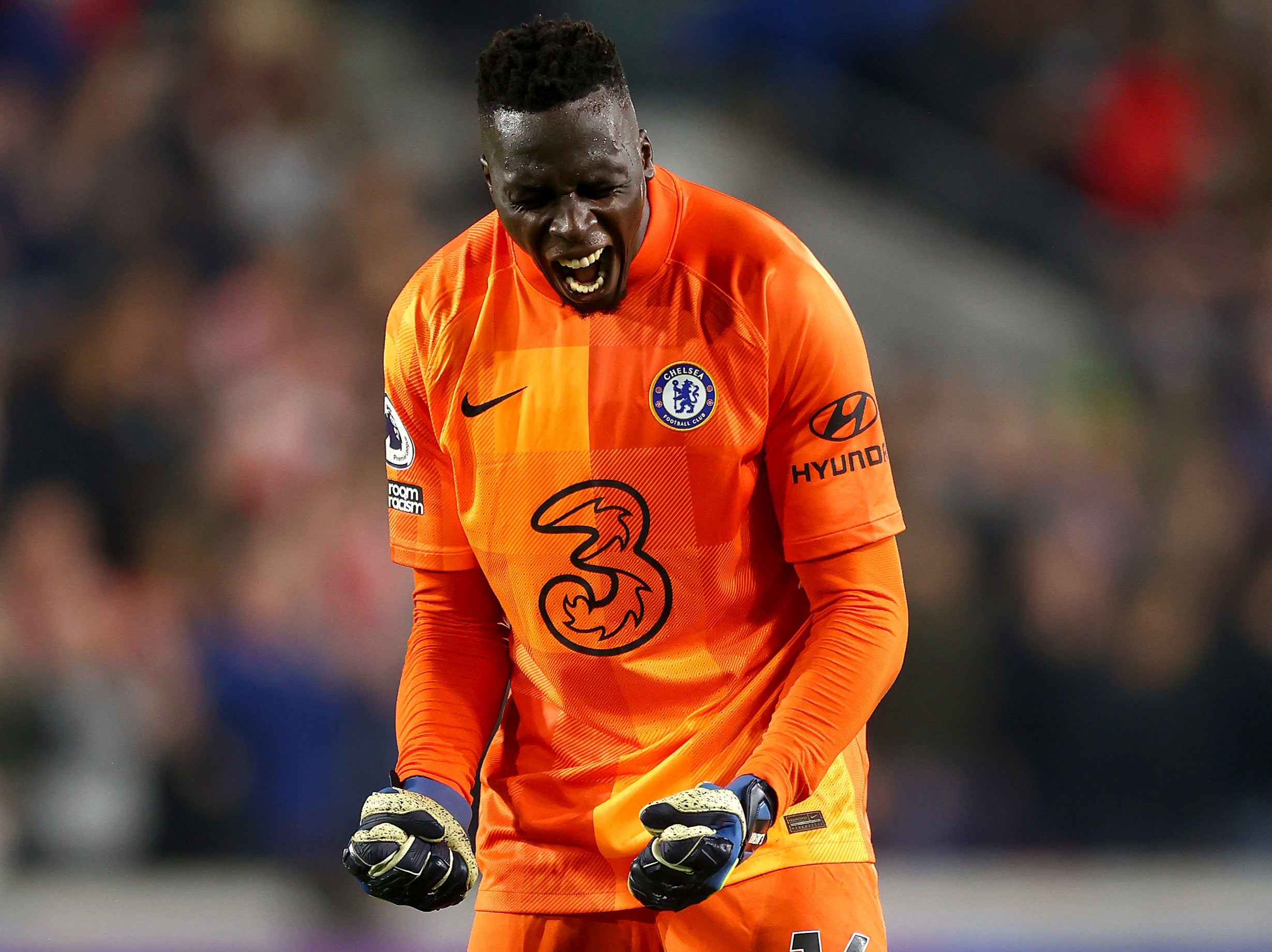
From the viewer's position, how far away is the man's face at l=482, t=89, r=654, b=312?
2.68m

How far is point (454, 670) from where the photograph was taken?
3.10 m

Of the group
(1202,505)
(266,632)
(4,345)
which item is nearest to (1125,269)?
(1202,505)

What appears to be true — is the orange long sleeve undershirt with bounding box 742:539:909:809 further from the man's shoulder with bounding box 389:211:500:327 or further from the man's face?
the man's shoulder with bounding box 389:211:500:327

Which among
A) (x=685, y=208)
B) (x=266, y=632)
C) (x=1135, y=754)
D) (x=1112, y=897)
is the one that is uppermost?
(x=685, y=208)

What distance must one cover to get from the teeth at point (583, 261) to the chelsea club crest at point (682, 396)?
0.72 feet

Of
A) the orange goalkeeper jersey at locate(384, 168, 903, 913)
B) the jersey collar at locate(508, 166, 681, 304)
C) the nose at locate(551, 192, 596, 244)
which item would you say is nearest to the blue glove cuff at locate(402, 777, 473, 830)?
the orange goalkeeper jersey at locate(384, 168, 903, 913)

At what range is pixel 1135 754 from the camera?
682cm

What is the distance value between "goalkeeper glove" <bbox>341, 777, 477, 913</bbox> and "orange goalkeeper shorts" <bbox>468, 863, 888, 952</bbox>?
28cm

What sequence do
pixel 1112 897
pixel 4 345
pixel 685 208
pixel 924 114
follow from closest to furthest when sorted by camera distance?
pixel 685 208 → pixel 1112 897 → pixel 4 345 → pixel 924 114

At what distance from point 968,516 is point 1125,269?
2277 millimetres

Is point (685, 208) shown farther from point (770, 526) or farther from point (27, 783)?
point (27, 783)

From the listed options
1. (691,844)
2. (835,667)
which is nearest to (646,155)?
(835,667)

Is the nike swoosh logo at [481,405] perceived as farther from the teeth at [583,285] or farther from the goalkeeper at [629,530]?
the teeth at [583,285]

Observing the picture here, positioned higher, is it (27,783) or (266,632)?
(266,632)
